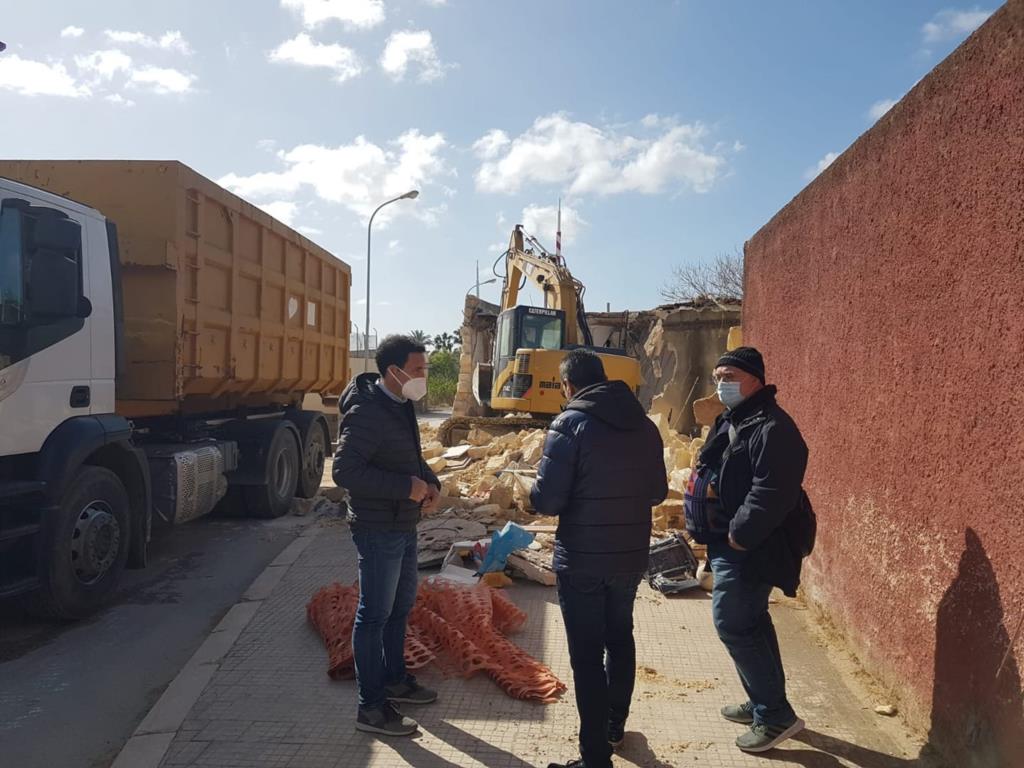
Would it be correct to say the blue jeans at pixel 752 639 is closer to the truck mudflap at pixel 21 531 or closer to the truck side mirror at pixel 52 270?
the truck mudflap at pixel 21 531

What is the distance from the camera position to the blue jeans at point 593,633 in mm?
2916

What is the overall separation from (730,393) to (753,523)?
1.97 feet

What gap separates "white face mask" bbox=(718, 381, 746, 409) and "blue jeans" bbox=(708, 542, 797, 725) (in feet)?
1.99

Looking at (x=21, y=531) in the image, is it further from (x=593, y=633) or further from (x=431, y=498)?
(x=593, y=633)

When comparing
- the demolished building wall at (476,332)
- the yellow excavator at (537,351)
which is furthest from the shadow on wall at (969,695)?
the demolished building wall at (476,332)

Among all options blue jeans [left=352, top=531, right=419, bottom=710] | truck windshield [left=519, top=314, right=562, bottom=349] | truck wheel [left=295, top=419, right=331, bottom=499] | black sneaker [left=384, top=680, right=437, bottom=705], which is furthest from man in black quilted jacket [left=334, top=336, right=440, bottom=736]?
truck windshield [left=519, top=314, right=562, bottom=349]

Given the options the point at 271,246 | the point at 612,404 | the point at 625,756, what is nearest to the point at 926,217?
the point at 612,404

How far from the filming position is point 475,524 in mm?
7203

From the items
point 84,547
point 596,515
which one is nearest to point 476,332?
point 84,547

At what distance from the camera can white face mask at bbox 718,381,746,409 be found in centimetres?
331

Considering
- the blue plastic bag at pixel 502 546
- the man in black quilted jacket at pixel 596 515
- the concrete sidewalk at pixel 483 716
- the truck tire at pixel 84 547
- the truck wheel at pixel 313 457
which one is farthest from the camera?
the truck wheel at pixel 313 457

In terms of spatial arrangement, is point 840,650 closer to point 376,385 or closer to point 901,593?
point 901,593

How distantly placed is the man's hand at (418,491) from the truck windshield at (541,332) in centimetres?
1121

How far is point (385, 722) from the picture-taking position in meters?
3.34
